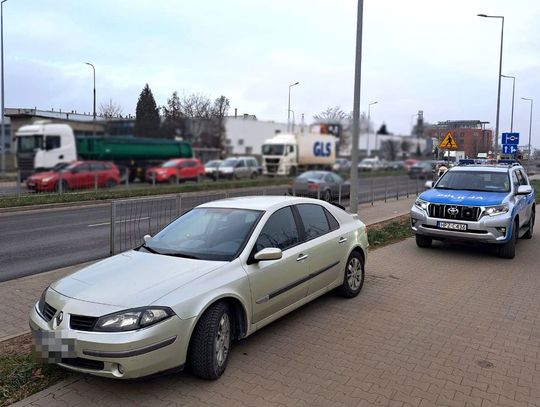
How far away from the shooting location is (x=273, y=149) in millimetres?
39062

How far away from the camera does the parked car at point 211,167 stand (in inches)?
1363

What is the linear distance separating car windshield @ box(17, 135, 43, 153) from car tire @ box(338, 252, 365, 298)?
24.6 m

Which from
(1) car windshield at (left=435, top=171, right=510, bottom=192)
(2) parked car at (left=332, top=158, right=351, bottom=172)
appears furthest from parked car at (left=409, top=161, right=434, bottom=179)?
(1) car windshield at (left=435, top=171, right=510, bottom=192)

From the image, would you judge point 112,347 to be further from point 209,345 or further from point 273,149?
point 273,149

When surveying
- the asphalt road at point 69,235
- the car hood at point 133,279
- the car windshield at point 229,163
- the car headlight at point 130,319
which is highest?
the car windshield at point 229,163

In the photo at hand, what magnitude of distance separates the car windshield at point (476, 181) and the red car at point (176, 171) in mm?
20392

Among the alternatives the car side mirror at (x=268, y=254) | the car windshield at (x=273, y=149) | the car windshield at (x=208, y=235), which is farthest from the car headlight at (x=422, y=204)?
the car windshield at (x=273, y=149)

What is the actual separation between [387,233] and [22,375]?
8607 millimetres

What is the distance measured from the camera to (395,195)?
76.0 feet

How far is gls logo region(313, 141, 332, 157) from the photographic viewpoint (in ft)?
138

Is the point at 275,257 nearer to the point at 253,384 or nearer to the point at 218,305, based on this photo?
the point at 218,305

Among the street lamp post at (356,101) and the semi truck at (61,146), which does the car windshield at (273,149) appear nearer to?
the semi truck at (61,146)

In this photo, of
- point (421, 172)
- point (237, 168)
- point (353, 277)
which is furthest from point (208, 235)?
point (421, 172)

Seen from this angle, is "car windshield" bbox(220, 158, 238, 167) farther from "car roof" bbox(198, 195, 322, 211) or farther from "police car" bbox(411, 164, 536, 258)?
"car roof" bbox(198, 195, 322, 211)
